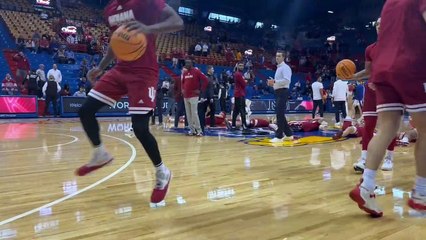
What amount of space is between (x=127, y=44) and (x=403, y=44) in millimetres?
1830

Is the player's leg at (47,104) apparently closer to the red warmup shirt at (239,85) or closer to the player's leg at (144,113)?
the red warmup shirt at (239,85)

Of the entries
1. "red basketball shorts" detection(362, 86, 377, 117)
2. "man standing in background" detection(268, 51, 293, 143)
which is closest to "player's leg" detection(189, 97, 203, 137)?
"man standing in background" detection(268, 51, 293, 143)

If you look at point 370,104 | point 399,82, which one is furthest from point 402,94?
point 370,104

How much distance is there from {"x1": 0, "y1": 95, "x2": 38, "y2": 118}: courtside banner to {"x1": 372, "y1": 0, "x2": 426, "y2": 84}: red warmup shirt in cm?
1569

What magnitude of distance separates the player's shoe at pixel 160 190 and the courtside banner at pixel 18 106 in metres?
14.5

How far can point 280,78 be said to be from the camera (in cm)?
773

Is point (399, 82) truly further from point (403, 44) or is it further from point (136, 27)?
point (136, 27)

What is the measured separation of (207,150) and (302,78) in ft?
87.3

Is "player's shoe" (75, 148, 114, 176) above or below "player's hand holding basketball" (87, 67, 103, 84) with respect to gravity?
below

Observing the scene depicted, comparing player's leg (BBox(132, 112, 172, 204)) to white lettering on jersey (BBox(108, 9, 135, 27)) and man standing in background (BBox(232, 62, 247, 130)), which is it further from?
man standing in background (BBox(232, 62, 247, 130))

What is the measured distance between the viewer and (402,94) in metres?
2.62

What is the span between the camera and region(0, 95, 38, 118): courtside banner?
15781mm

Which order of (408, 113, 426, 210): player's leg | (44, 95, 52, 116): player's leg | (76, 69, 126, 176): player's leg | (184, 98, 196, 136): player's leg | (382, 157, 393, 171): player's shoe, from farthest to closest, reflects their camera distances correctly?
(44, 95, 52, 116): player's leg < (184, 98, 196, 136): player's leg < (382, 157, 393, 171): player's shoe < (76, 69, 126, 176): player's leg < (408, 113, 426, 210): player's leg

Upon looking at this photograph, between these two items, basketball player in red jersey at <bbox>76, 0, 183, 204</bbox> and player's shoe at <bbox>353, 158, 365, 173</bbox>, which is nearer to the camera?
basketball player in red jersey at <bbox>76, 0, 183, 204</bbox>
